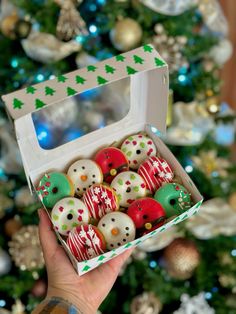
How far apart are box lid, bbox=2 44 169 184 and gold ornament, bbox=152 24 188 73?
0.26 metres

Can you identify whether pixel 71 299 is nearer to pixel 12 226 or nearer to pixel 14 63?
pixel 12 226

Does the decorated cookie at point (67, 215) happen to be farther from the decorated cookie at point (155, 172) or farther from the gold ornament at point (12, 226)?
the gold ornament at point (12, 226)

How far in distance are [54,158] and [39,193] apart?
9cm

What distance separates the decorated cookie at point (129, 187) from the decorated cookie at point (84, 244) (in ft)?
0.44

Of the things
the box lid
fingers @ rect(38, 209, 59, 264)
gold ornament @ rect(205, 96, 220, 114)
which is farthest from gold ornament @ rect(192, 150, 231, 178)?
fingers @ rect(38, 209, 59, 264)

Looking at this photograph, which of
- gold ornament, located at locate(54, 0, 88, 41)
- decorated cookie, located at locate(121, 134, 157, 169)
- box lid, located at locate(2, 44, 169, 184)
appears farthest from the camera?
gold ornament, located at locate(54, 0, 88, 41)

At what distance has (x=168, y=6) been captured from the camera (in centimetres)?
127

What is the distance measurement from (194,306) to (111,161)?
1.88 ft

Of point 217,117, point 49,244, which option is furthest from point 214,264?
point 49,244

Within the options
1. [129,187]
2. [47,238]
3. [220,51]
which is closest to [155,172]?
[129,187]

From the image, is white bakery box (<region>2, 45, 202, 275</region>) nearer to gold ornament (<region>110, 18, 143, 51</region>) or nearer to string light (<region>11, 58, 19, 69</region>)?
gold ornament (<region>110, 18, 143, 51</region>)

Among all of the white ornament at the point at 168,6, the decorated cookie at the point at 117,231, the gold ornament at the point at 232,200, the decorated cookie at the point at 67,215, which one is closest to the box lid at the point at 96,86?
the decorated cookie at the point at 67,215

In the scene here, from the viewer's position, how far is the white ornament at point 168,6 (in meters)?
1.26

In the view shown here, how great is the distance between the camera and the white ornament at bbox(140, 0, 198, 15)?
4.13 ft
